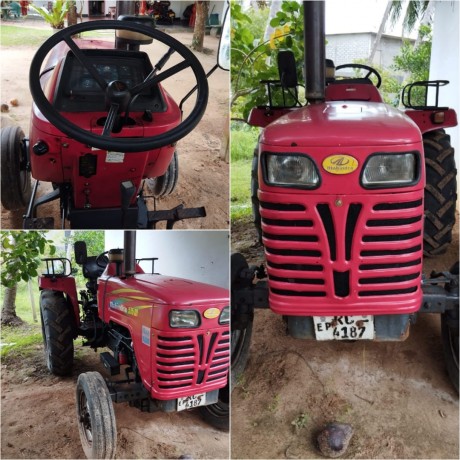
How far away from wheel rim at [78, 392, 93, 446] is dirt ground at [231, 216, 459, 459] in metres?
0.67

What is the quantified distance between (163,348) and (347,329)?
0.81 meters

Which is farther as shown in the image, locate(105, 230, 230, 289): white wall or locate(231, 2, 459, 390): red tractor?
locate(105, 230, 230, 289): white wall

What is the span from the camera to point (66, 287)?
128 inches

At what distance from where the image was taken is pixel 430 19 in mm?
5906

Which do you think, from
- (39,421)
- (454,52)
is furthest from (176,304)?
(454,52)

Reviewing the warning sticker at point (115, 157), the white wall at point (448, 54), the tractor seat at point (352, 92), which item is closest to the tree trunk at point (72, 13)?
the warning sticker at point (115, 157)

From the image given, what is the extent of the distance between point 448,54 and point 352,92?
7.45 feet

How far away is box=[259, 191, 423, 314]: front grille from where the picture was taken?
2004mm

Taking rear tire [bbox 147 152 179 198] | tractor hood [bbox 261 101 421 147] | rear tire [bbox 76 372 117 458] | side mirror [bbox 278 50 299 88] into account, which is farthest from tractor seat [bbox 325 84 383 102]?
rear tire [bbox 76 372 117 458]

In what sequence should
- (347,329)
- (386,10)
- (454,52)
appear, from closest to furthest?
(347,329), (454,52), (386,10)

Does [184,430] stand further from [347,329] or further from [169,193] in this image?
[169,193]

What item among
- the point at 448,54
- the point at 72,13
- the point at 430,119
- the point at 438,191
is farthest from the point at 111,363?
the point at 448,54

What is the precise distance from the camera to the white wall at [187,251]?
7.27 feet

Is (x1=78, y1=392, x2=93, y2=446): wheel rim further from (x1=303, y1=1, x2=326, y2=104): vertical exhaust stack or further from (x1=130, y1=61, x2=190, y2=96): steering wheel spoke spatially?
(x1=303, y1=1, x2=326, y2=104): vertical exhaust stack
